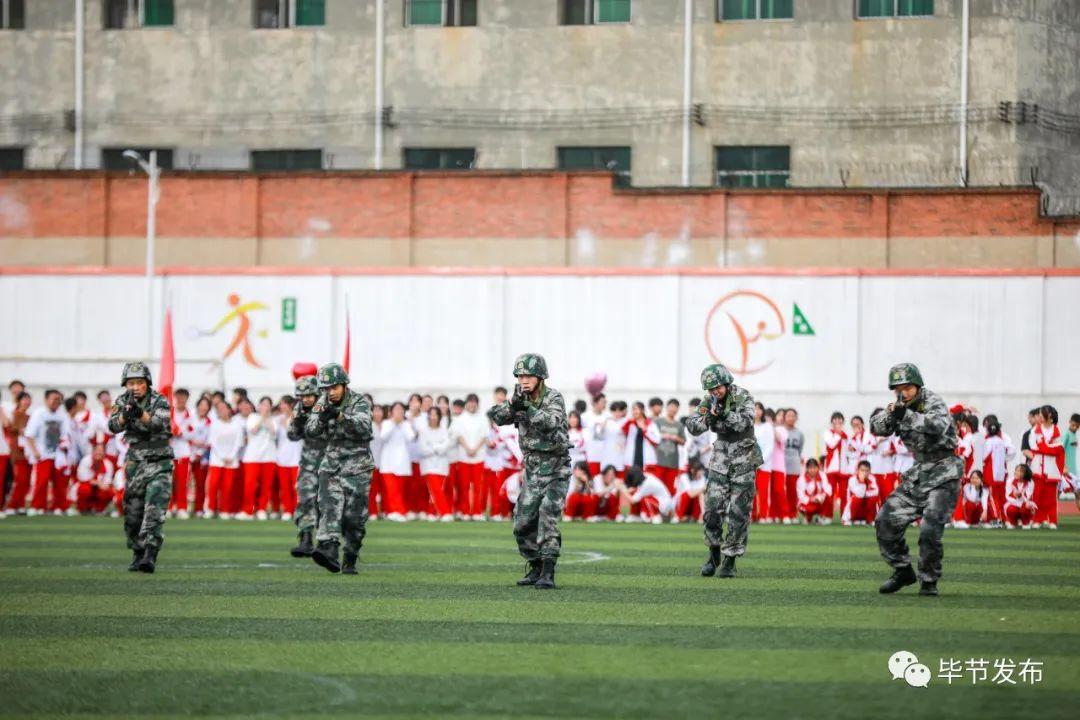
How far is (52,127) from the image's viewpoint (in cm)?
4928

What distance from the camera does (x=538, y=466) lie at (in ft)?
53.3

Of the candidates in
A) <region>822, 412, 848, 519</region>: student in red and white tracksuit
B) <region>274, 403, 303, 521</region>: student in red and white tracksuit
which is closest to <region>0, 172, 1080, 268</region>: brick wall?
<region>822, 412, 848, 519</region>: student in red and white tracksuit

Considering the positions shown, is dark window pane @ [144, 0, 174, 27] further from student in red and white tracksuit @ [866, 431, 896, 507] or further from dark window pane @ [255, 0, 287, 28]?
student in red and white tracksuit @ [866, 431, 896, 507]

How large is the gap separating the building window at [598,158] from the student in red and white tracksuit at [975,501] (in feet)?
66.7

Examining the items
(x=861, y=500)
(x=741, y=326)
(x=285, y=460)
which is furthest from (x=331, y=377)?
(x=741, y=326)

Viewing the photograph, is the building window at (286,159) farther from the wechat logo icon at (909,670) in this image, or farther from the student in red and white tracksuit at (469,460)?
the wechat logo icon at (909,670)

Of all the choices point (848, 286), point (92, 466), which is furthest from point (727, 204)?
point (92, 466)

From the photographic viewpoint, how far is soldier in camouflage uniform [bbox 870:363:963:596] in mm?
15211

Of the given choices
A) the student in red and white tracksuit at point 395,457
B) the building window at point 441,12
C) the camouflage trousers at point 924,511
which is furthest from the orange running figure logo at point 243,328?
the camouflage trousers at point 924,511

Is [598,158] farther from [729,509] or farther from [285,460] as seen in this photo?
[729,509]

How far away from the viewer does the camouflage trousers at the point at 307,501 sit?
19.8m

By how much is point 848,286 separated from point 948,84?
41.7 ft

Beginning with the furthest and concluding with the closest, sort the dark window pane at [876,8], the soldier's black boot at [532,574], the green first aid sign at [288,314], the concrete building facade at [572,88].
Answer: the dark window pane at [876,8]
the concrete building facade at [572,88]
the green first aid sign at [288,314]
the soldier's black boot at [532,574]

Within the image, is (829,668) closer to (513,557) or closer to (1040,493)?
(513,557)
